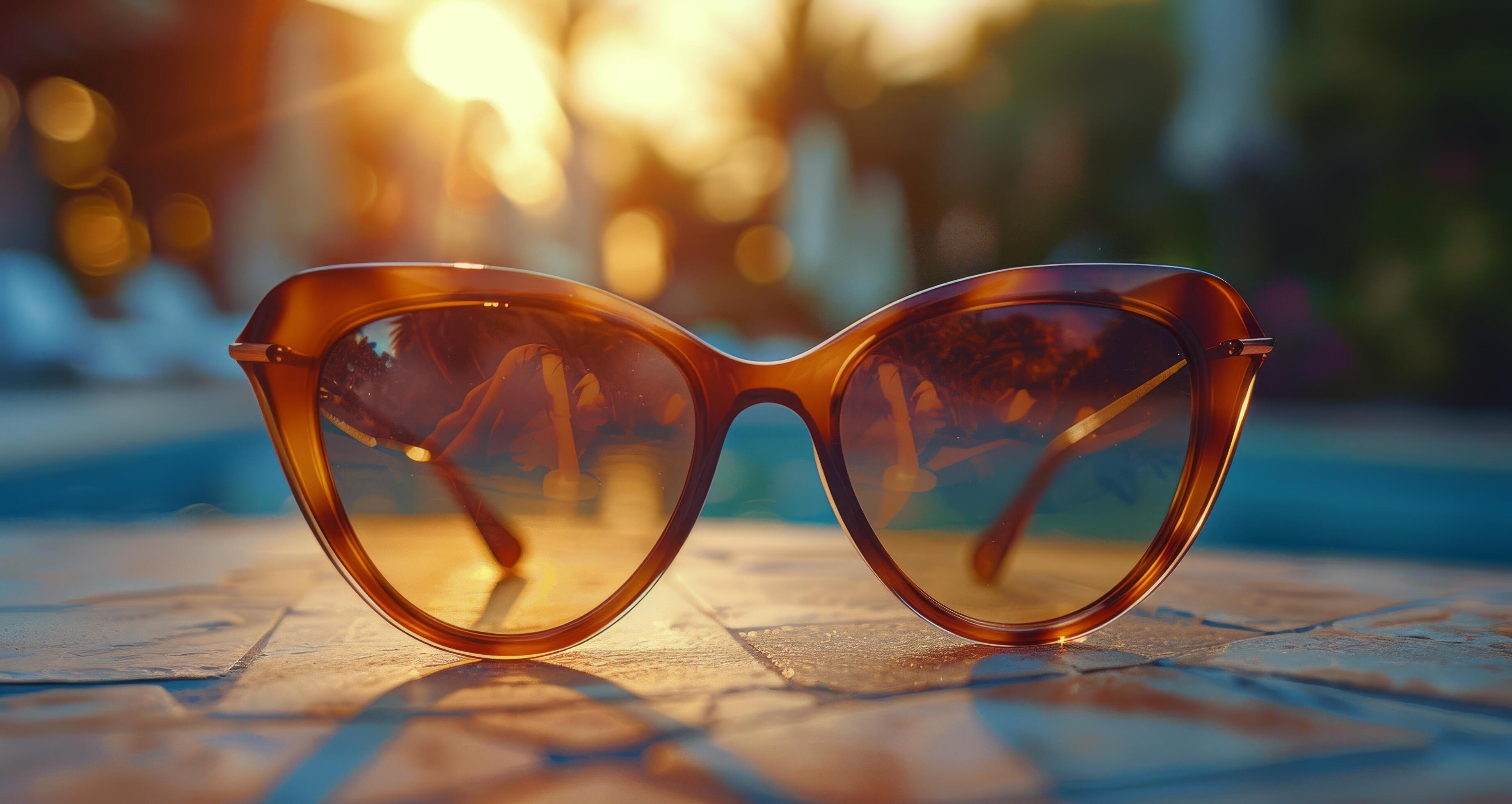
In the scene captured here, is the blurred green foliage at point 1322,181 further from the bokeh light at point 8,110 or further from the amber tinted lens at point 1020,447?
the bokeh light at point 8,110

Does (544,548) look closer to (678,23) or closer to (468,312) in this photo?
(468,312)

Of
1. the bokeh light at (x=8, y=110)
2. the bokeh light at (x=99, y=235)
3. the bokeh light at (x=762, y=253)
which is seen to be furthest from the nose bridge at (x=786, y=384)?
the bokeh light at (x=762, y=253)

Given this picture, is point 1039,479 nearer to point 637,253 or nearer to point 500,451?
Answer: point 500,451

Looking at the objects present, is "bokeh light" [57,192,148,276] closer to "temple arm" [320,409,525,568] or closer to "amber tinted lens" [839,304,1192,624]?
"temple arm" [320,409,525,568]

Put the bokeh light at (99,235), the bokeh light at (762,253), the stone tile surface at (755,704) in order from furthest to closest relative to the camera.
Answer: the bokeh light at (762,253) < the bokeh light at (99,235) < the stone tile surface at (755,704)

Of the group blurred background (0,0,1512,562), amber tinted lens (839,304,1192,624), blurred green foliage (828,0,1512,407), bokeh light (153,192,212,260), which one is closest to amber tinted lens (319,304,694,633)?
amber tinted lens (839,304,1192,624)

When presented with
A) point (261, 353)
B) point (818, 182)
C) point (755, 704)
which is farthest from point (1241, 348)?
point (818, 182)
